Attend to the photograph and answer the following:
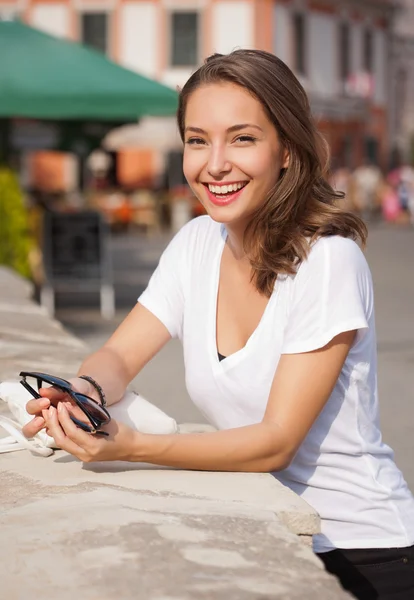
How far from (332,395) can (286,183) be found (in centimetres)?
48

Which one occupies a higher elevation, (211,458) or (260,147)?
(260,147)

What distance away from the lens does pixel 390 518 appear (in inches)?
108

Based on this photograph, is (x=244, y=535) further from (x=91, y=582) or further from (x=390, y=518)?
(x=390, y=518)

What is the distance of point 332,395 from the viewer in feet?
9.16

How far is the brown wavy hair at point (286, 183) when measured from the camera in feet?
9.30

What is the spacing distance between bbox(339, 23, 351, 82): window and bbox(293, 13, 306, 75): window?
2.08 meters

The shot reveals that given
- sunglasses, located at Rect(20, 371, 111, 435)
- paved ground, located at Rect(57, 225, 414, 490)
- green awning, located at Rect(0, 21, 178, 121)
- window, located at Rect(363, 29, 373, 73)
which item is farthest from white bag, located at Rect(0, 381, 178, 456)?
window, located at Rect(363, 29, 373, 73)

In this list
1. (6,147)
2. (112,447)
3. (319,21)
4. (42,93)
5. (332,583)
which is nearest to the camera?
(332,583)

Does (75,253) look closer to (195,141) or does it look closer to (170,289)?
(170,289)

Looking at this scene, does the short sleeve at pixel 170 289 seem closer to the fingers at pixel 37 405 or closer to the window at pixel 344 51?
the fingers at pixel 37 405

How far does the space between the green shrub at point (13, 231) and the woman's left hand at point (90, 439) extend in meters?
8.22

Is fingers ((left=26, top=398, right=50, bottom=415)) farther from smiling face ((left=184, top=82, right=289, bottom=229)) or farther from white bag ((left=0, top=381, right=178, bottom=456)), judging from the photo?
smiling face ((left=184, top=82, right=289, bottom=229))

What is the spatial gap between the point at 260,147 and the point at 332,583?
1.21 m

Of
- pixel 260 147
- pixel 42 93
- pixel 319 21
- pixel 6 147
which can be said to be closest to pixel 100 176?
pixel 319 21
